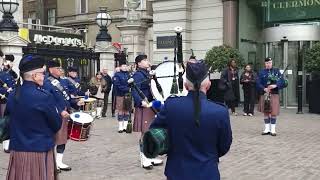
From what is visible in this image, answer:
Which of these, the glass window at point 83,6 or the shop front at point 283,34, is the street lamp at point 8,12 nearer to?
the shop front at point 283,34

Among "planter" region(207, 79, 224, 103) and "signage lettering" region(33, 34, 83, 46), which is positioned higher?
"signage lettering" region(33, 34, 83, 46)

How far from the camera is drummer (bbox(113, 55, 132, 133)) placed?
12.9 meters

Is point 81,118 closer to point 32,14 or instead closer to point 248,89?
point 248,89

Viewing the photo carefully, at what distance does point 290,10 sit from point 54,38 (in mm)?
13426

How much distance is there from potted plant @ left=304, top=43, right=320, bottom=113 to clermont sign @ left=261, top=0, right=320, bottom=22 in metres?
2.77

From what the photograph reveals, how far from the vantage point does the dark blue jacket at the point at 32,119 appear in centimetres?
501

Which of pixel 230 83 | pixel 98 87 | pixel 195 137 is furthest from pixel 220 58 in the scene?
pixel 195 137

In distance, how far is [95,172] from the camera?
806 cm

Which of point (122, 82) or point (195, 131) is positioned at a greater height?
point (122, 82)

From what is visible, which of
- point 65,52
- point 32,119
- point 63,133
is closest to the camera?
point 32,119

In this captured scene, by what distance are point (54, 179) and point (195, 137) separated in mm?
2061

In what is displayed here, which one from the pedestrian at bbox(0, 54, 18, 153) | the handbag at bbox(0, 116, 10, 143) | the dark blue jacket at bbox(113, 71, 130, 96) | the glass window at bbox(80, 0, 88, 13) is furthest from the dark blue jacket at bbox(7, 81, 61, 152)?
the glass window at bbox(80, 0, 88, 13)

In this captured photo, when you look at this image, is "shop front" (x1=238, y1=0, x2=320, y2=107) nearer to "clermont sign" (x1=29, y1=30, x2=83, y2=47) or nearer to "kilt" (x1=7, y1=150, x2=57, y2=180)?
"clermont sign" (x1=29, y1=30, x2=83, y2=47)

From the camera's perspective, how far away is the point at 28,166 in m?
5.07
